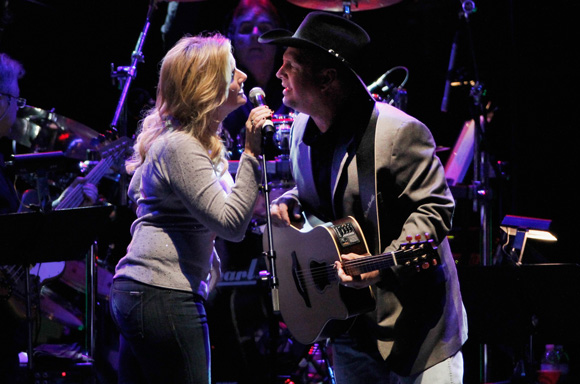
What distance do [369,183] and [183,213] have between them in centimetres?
78

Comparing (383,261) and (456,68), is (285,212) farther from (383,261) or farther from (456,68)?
(456,68)

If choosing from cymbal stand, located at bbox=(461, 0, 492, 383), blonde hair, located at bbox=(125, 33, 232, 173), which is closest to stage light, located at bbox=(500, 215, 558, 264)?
cymbal stand, located at bbox=(461, 0, 492, 383)

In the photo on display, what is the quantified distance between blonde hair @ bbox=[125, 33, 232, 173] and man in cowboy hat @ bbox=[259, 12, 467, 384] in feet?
0.92

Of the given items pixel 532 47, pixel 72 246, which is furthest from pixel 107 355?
pixel 532 47

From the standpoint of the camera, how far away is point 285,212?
10.7ft

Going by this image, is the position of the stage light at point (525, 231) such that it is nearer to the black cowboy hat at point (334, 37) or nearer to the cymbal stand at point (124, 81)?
the black cowboy hat at point (334, 37)

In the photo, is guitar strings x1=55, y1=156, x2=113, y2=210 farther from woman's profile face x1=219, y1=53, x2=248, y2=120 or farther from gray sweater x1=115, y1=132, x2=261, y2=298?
gray sweater x1=115, y1=132, x2=261, y2=298

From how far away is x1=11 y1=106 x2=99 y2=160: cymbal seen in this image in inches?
237

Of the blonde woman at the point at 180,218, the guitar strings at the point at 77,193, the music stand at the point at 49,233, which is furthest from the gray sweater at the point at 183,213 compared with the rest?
the guitar strings at the point at 77,193

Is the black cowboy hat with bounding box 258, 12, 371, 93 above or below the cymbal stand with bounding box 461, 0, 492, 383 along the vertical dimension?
above

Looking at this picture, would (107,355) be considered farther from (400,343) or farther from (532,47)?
(532,47)

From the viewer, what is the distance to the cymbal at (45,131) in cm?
603

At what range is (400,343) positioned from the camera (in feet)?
8.98

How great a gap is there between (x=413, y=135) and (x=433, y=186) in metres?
0.23
